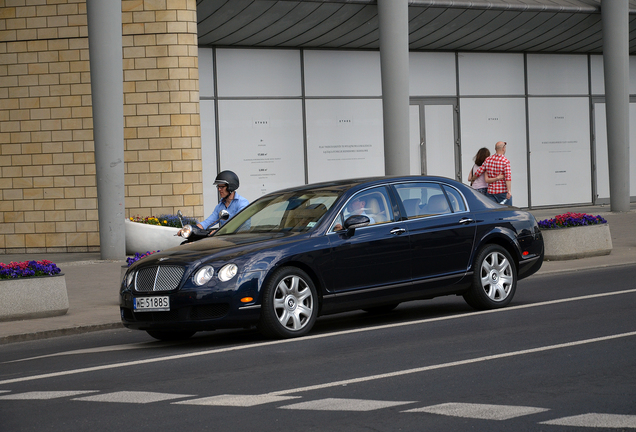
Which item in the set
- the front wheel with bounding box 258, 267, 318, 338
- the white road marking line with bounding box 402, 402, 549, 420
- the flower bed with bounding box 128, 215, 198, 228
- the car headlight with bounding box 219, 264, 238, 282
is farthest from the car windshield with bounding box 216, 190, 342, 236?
the flower bed with bounding box 128, 215, 198, 228

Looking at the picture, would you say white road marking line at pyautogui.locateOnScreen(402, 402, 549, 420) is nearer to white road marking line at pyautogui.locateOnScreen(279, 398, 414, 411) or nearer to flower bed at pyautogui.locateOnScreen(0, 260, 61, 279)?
white road marking line at pyautogui.locateOnScreen(279, 398, 414, 411)

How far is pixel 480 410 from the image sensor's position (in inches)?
212

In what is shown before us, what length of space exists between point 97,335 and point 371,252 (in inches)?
130

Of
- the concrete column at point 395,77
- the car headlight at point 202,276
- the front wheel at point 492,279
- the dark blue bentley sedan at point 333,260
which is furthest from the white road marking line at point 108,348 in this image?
the concrete column at point 395,77

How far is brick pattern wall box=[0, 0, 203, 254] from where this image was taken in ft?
64.9

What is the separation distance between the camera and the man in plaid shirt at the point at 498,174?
1594 cm

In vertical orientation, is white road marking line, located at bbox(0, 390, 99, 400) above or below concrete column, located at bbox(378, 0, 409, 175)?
below

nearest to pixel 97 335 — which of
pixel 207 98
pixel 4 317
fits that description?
pixel 4 317

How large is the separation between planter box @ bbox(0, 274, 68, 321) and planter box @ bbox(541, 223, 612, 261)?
8.05m

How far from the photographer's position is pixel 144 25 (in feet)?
64.9

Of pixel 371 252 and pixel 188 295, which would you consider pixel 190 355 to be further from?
pixel 371 252

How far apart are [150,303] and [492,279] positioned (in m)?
3.78

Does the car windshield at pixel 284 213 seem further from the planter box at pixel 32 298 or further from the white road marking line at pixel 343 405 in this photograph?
the white road marking line at pixel 343 405

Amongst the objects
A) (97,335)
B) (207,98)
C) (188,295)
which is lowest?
(97,335)
